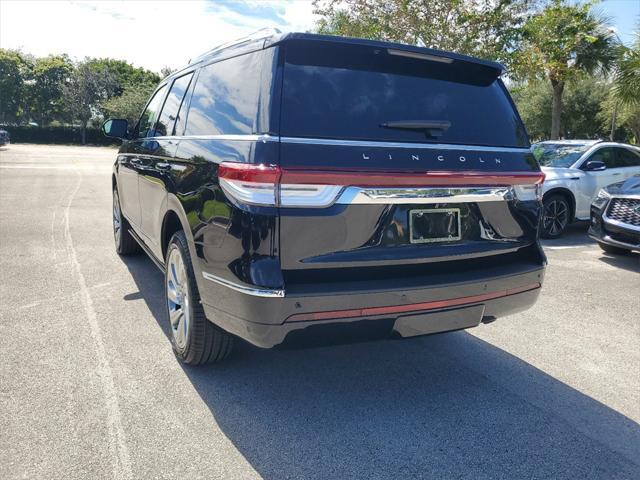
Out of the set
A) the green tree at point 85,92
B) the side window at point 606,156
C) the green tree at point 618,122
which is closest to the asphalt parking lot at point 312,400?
the side window at point 606,156

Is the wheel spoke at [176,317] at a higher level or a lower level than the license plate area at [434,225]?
lower

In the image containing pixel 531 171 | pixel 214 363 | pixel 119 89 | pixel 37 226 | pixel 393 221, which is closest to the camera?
pixel 393 221

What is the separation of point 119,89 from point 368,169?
67.4 meters

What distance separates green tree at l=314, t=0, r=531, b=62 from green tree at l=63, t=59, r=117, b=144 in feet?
158

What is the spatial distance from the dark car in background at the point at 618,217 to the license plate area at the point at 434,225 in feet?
16.1

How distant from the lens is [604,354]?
4145 mm

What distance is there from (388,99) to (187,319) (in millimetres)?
1815

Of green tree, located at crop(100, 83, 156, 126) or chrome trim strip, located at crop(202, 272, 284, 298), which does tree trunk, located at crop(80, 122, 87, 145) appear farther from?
chrome trim strip, located at crop(202, 272, 284, 298)

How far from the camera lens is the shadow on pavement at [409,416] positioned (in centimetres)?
265

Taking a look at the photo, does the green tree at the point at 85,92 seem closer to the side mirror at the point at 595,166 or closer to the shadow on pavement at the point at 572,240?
the shadow on pavement at the point at 572,240

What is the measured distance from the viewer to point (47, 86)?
2424 inches

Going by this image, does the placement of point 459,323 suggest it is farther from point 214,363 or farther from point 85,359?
point 85,359

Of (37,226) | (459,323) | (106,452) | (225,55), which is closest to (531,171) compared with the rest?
(459,323)

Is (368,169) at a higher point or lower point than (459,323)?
higher
